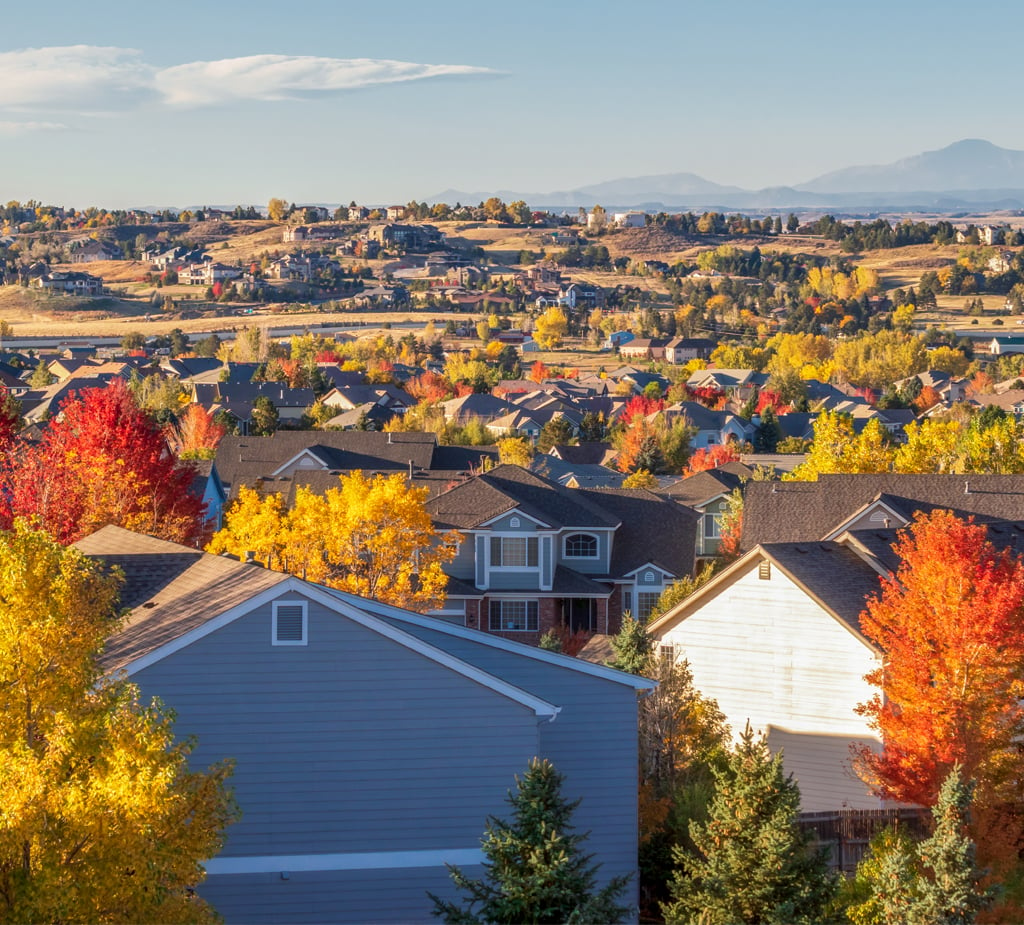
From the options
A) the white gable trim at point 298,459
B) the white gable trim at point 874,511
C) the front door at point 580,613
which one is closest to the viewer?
the white gable trim at point 874,511

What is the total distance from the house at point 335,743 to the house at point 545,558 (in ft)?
Answer: 76.0

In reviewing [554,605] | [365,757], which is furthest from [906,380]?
[365,757]

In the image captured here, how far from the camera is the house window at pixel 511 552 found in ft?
145

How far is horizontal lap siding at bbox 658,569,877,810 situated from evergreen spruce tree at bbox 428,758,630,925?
32.9 feet

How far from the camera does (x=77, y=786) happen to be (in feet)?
45.1

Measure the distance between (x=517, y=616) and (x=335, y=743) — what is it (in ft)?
81.5

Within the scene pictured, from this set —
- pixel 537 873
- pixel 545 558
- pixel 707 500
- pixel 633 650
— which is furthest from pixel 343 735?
pixel 707 500

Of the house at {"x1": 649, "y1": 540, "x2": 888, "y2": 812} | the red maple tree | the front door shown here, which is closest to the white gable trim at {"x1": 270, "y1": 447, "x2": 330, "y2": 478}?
the front door

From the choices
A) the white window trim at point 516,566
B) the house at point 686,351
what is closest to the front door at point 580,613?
the white window trim at point 516,566

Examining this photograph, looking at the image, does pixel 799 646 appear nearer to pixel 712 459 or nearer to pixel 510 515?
pixel 510 515

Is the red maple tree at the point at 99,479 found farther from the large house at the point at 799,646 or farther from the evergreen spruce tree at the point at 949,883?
the evergreen spruce tree at the point at 949,883

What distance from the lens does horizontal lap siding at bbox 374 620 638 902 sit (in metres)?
20.7

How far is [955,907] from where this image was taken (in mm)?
16703

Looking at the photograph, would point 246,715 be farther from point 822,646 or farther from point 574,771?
point 822,646
